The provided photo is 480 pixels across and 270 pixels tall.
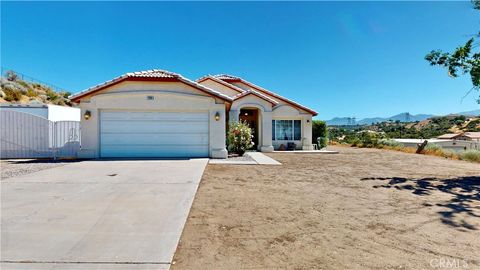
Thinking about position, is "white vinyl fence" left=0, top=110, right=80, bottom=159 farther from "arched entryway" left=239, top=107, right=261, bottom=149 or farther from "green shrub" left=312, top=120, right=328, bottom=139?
"green shrub" left=312, top=120, right=328, bottom=139

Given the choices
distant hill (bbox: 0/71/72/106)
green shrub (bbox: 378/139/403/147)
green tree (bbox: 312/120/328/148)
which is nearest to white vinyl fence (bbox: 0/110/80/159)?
distant hill (bbox: 0/71/72/106)

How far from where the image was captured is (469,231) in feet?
15.2

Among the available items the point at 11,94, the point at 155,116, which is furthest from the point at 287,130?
the point at 11,94

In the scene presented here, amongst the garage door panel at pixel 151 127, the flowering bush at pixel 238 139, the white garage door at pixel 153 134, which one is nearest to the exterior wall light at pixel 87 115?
the white garage door at pixel 153 134

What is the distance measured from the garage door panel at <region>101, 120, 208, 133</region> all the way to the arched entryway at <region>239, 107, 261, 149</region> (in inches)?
287

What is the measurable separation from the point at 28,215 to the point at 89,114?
969 centimetres

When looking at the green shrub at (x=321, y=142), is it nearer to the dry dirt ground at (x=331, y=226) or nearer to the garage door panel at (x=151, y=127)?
the garage door panel at (x=151, y=127)

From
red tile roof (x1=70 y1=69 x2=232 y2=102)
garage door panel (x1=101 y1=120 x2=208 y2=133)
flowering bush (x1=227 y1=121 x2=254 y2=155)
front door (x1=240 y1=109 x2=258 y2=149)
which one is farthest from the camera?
front door (x1=240 y1=109 x2=258 y2=149)

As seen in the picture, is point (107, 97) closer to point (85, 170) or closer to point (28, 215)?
point (85, 170)

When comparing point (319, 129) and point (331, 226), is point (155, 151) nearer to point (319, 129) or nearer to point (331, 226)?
point (331, 226)

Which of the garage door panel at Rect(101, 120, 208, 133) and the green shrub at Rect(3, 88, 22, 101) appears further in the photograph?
the green shrub at Rect(3, 88, 22, 101)

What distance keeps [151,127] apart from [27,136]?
6.48m

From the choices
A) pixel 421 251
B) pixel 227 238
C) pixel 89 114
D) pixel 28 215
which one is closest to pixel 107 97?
pixel 89 114

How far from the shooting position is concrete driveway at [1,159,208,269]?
363 centimetres
